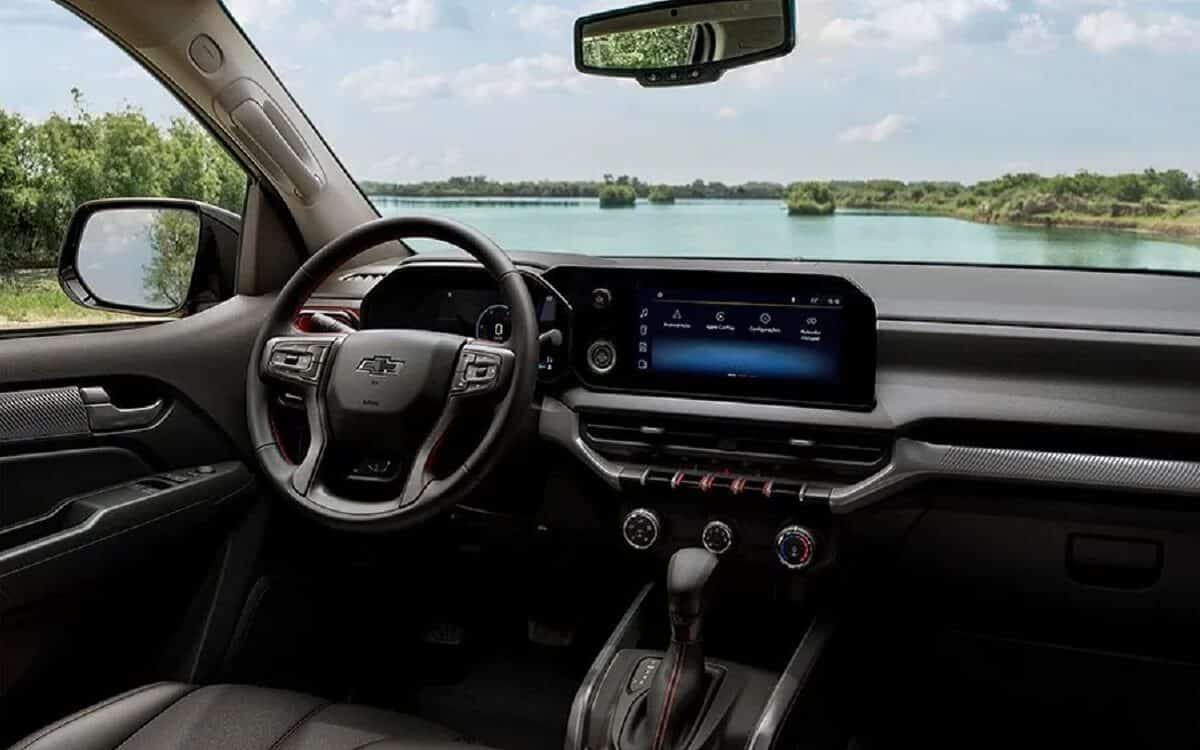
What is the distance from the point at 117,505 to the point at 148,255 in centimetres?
77

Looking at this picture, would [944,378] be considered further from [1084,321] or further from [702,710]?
[702,710]

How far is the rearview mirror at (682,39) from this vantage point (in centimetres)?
238

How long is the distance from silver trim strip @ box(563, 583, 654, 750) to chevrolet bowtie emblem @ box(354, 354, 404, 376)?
0.73 m

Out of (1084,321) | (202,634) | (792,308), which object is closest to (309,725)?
(202,634)

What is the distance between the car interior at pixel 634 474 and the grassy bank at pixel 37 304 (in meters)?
0.07

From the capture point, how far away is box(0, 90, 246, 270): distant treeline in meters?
2.46

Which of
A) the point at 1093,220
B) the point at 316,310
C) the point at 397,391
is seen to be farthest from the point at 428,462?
the point at 1093,220

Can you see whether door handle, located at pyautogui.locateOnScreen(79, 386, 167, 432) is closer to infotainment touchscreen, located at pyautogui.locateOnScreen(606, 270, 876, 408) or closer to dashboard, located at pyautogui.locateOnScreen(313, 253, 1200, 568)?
dashboard, located at pyautogui.locateOnScreen(313, 253, 1200, 568)

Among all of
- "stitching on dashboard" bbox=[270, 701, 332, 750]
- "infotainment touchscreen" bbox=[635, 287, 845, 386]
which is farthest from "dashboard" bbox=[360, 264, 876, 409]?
"stitching on dashboard" bbox=[270, 701, 332, 750]

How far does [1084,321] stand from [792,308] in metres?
0.59

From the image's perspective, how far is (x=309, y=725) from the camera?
1.89m

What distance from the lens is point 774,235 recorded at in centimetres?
267

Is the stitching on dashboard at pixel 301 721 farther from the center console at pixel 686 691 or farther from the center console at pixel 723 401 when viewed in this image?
the center console at pixel 723 401

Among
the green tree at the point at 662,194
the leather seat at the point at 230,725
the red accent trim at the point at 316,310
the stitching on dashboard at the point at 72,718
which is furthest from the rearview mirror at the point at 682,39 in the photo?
the stitching on dashboard at the point at 72,718
